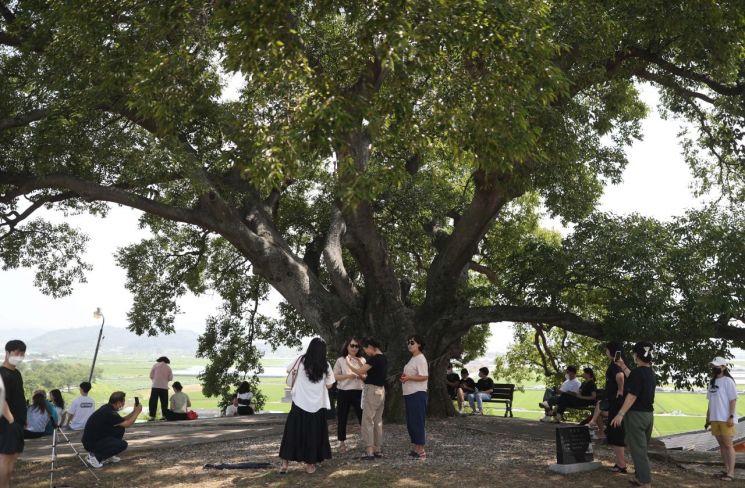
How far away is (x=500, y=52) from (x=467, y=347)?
49.1 feet

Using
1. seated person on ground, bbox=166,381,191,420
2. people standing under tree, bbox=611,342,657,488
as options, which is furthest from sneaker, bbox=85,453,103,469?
seated person on ground, bbox=166,381,191,420

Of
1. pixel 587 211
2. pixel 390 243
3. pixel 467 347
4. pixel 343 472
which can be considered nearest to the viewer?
pixel 343 472

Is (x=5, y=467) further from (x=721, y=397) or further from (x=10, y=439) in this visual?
(x=721, y=397)

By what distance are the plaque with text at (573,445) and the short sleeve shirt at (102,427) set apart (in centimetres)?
610

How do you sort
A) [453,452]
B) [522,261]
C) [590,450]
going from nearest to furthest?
[590,450], [453,452], [522,261]

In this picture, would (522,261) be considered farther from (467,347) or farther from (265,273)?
(467,347)

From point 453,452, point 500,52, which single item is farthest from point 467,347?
point 500,52

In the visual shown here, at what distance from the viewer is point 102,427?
32.0 ft

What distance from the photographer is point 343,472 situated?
8711mm

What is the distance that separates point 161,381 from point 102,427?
7.70 meters

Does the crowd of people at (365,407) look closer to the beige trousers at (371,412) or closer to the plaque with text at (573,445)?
the beige trousers at (371,412)

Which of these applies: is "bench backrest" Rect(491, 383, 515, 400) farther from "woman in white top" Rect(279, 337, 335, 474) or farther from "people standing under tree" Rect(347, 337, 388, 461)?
"woman in white top" Rect(279, 337, 335, 474)

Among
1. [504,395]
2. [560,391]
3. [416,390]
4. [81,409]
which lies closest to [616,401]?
[416,390]

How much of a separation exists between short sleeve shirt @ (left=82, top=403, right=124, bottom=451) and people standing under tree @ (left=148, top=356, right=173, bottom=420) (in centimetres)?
708
